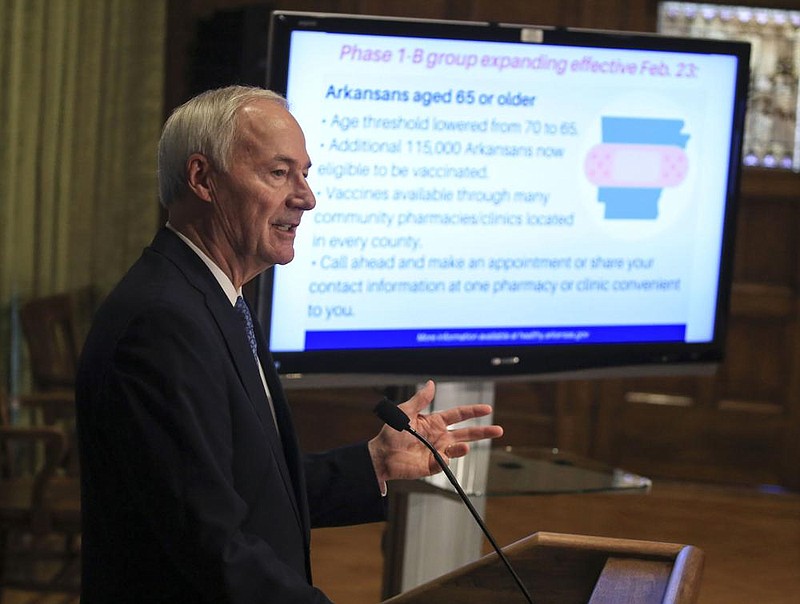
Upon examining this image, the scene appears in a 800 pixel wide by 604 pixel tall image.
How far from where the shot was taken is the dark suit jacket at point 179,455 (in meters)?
1.65

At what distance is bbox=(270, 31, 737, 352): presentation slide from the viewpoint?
302 centimetres

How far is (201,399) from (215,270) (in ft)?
0.99

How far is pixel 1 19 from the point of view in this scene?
16.6 ft

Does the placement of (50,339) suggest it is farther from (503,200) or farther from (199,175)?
(199,175)

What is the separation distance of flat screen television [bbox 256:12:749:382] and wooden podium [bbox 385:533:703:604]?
1.12 meters

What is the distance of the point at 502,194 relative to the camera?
3.18m

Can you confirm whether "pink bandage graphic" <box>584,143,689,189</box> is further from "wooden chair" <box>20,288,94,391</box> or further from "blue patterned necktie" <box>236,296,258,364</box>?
"wooden chair" <box>20,288,94,391</box>

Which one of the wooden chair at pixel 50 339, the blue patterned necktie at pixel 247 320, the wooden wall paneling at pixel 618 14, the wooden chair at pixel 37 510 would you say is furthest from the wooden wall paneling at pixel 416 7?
the blue patterned necktie at pixel 247 320

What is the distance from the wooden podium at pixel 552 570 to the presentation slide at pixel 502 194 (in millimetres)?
1129

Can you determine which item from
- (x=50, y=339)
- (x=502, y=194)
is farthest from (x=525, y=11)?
(x=502, y=194)

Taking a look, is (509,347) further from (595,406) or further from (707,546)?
(595,406)

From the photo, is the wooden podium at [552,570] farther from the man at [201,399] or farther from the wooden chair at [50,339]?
the wooden chair at [50,339]

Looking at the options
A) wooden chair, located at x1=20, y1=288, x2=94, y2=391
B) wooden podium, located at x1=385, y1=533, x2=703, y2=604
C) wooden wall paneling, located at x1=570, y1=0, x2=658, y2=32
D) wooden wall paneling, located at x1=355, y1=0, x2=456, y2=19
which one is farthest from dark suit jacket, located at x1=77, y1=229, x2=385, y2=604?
wooden wall paneling, located at x1=570, y1=0, x2=658, y2=32

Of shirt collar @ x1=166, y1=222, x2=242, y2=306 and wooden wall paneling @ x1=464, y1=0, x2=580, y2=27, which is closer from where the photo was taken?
shirt collar @ x1=166, y1=222, x2=242, y2=306
